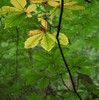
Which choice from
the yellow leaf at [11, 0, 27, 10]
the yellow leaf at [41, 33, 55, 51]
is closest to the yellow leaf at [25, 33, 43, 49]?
the yellow leaf at [41, 33, 55, 51]

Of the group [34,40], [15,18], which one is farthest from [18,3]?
[34,40]

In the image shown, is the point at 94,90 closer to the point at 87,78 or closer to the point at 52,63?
the point at 52,63

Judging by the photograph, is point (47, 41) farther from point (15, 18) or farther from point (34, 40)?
point (15, 18)

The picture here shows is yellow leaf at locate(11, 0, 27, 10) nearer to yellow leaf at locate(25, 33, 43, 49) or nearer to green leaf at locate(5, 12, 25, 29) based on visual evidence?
green leaf at locate(5, 12, 25, 29)

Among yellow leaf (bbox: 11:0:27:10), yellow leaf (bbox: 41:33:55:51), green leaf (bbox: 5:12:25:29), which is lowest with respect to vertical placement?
yellow leaf (bbox: 41:33:55:51)

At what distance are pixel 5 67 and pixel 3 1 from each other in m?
2.46

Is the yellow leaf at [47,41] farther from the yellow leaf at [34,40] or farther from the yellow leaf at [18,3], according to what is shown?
the yellow leaf at [18,3]

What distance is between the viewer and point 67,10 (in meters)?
0.79

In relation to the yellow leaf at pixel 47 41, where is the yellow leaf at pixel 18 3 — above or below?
above

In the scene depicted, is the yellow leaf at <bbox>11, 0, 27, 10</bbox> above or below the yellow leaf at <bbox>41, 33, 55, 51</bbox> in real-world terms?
above

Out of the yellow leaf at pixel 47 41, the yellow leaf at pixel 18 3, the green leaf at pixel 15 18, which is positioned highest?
the yellow leaf at pixel 18 3

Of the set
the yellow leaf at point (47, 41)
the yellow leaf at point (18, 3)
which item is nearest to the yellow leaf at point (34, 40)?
the yellow leaf at point (47, 41)

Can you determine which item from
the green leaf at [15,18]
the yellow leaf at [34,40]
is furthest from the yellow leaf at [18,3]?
the yellow leaf at [34,40]

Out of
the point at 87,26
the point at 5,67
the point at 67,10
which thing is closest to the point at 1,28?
the point at 87,26
